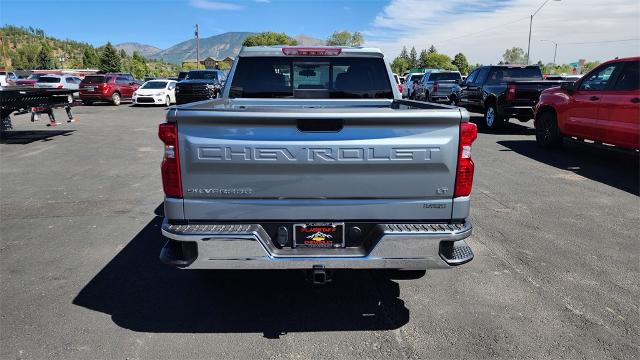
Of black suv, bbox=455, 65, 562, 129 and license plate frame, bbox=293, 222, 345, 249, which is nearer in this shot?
license plate frame, bbox=293, 222, 345, 249

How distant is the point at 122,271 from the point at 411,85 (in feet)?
89.6

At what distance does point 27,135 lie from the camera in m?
14.0

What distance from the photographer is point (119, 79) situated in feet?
93.2

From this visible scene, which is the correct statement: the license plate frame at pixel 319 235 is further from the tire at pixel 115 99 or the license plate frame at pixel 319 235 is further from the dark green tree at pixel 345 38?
the dark green tree at pixel 345 38

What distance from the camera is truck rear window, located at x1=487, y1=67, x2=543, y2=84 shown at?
15054 millimetres

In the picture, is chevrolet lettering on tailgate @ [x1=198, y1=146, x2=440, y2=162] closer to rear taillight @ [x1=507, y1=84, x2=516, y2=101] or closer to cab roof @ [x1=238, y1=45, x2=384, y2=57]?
cab roof @ [x1=238, y1=45, x2=384, y2=57]

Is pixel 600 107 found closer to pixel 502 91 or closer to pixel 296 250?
pixel 502 91

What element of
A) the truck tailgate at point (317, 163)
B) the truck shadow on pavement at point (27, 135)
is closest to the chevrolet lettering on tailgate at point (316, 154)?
the truck tailgate at point (317, 163)

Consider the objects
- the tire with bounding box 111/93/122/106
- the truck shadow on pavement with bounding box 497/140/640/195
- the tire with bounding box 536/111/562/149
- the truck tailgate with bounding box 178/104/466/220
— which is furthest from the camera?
the tire with bounding box 111/93/122/106

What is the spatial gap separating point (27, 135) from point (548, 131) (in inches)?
572

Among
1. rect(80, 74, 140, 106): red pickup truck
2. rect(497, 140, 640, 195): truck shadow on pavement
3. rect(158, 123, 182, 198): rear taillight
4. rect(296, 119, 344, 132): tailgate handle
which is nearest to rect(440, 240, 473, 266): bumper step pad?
rect(296, 119, 344, 132): tailgate handle

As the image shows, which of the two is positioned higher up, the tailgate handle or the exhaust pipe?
the tailgate handle

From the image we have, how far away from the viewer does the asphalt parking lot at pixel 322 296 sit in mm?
3213

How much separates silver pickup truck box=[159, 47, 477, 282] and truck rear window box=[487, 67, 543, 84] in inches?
524
